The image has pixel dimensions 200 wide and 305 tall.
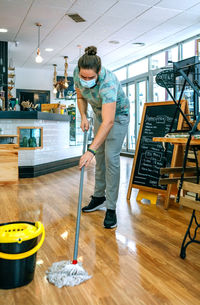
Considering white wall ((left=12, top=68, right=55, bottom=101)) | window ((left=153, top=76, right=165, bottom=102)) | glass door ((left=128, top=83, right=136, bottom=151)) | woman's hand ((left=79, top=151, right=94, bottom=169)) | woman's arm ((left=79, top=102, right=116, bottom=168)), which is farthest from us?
white wall ((left=12, top=68, right=55, bottom=101))

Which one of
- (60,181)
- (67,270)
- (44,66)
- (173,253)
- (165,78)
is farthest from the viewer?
(44,66)

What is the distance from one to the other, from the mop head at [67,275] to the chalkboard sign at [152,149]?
171 centimetres

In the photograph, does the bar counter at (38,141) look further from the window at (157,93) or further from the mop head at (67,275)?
the mop head at (67,275)

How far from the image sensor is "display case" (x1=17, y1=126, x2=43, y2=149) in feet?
15.6

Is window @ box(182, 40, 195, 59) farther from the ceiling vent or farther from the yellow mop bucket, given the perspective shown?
the yellow mop bucket

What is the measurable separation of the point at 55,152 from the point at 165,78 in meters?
3.83

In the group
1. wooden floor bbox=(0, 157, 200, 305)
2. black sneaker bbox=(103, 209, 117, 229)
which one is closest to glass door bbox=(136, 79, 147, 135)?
wooden floor bbox=(0, 157, 200, 305)

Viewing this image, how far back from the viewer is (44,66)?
9.59m

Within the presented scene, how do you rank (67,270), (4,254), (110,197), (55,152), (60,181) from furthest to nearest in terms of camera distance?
(55,152) < (60,181) < (110,197) < (67,270) < (4,254)

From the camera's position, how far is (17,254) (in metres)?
1.31

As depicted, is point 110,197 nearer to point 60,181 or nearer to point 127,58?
point 60,181

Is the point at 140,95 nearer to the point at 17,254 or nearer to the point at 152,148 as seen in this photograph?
the point at 152,148

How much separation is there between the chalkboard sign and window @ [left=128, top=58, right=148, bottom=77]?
18.0ft

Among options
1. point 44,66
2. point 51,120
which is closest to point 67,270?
point 51,120
